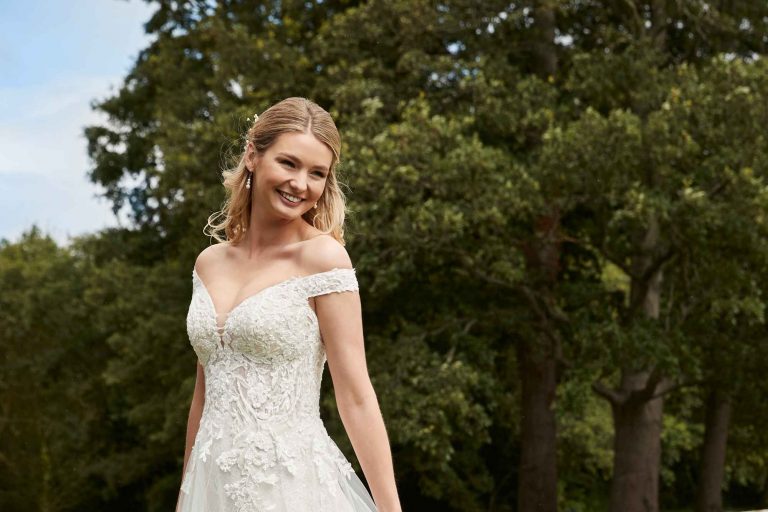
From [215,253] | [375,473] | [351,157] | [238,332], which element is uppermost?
[351,157]

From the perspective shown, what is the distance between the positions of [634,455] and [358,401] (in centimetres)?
1351

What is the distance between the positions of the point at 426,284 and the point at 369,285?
58.5 inches

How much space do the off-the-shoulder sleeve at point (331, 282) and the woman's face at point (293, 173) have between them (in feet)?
0.59

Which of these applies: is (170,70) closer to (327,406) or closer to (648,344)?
(327,406)

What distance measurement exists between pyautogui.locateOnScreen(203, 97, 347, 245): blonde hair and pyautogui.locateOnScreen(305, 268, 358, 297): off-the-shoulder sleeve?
0.59 ft

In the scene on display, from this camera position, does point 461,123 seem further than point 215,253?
Yes

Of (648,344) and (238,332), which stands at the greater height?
(648,344)

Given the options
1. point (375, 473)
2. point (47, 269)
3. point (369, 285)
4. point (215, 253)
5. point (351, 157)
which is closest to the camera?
point (375, 473)

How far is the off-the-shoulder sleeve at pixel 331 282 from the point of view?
112 inches

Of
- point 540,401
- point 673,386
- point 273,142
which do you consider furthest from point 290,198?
point 540,401

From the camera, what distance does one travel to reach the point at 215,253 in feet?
10.2

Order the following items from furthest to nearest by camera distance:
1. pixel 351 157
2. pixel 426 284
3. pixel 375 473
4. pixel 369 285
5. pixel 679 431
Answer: pixel 679 431
pixel 426 284
pixel 369 285
pixel 351 157
pixel 375 473

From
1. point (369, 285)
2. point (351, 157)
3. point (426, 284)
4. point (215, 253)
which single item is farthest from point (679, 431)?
point (215, 253)

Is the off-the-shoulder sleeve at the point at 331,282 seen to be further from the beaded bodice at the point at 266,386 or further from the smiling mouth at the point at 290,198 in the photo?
the smiling mouth at the point at 290,198
